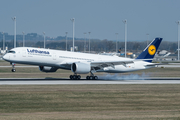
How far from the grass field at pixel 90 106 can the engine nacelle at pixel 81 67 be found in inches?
541

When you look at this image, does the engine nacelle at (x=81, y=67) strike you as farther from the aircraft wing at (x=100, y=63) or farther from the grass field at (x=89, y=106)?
the grass field at (x=89, y=106)

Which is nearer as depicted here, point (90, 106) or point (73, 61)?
point (90, 106)

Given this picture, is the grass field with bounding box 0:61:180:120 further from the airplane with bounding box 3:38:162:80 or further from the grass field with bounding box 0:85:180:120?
the airplane with bounding box 3:38:162:80

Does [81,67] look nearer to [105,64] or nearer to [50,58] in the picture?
[105,64]

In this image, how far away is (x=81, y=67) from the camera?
1588 inches

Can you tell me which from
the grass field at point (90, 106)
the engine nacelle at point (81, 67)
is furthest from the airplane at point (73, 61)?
the grass field at point (90, 106)

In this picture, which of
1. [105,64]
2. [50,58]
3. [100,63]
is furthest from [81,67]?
[50,58]

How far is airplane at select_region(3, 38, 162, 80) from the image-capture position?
4000cm

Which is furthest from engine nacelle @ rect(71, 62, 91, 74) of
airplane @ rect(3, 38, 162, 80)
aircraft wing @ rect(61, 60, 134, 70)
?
aircraft wing @ rect(61, 60, 134, 70)

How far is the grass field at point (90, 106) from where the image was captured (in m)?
17.3

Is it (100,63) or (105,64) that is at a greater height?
(100,63)

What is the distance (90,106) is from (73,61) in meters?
22.3

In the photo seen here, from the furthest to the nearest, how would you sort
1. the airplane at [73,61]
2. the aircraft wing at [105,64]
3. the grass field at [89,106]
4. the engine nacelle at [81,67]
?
the aircraft wing at [105,64] → the engine nacelle at [81,67] → the airplane at [73,61] → the grass field at [89,106]

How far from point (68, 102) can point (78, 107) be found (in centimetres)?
213
